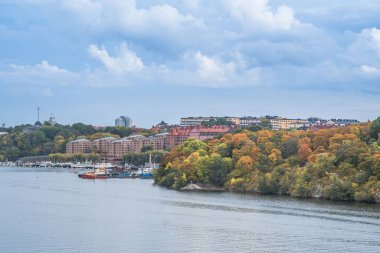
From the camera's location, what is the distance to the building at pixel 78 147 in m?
188

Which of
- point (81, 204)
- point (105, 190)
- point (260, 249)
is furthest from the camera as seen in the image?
point (105, 190)

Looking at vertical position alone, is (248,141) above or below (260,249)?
above

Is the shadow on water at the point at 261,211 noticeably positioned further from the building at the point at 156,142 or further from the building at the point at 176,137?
the building at the point at 156,142

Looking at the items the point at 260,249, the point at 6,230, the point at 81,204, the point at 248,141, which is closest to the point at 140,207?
the point at 81,204

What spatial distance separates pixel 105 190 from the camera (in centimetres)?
7769

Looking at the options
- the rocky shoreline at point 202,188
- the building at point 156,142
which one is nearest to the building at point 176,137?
the building at point 156,142

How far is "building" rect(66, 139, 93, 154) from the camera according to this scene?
188250mm

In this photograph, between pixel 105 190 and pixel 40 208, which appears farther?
pixel 105 190

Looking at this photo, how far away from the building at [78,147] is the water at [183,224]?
122 m

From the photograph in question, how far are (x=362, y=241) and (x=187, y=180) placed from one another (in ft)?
137

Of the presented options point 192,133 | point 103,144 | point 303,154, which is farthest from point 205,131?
point 303,154

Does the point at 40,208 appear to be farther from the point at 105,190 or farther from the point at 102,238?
the point at 105,190

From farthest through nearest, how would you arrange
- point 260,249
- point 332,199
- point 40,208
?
point 332,199 < point 40,208 < point 260,249

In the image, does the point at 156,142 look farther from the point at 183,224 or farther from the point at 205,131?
the point at 183,224
